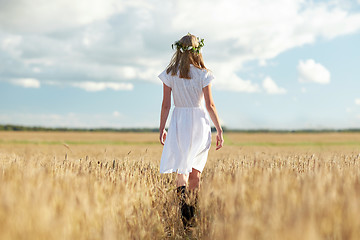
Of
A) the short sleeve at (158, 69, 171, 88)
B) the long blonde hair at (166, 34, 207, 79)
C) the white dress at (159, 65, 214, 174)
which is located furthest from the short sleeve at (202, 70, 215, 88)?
the short sleeve at (158, 69, 171, 88)

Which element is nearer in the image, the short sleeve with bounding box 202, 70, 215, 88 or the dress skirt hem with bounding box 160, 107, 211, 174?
the short sleeve with bounding box 202, 70, 215, 88

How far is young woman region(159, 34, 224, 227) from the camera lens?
4.26 metres

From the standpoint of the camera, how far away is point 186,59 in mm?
4262

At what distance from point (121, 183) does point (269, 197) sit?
1.81 meters

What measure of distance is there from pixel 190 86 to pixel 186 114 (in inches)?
14.1

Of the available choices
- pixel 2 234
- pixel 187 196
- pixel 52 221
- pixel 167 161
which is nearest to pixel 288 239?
pixel 52 221

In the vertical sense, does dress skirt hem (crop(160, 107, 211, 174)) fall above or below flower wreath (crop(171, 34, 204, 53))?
below

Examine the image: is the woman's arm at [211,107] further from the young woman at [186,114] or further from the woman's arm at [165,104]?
the woman's arm at [165,104]

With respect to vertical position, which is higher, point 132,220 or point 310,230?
point 310,230

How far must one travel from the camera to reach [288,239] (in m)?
1.77

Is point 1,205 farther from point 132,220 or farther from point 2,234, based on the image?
point 132,220

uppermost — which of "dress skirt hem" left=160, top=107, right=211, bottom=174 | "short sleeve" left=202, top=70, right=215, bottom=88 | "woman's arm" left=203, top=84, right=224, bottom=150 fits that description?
"short sleeve" left=202, top=70, right=215, bottom=88

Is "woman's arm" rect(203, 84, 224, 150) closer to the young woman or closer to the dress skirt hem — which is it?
the young woman

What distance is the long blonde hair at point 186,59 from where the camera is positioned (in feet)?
13.9
